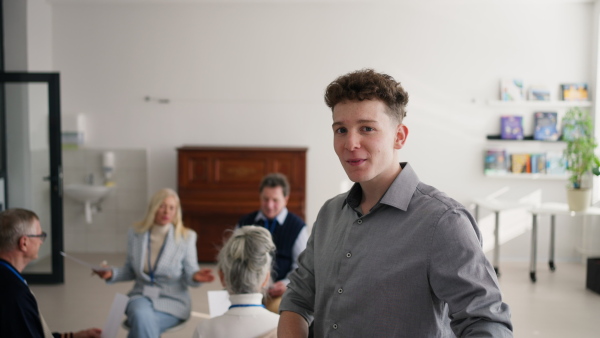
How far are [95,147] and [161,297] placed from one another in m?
4.36

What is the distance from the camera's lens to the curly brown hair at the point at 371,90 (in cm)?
147

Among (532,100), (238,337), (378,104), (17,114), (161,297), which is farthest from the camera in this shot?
(532,100)

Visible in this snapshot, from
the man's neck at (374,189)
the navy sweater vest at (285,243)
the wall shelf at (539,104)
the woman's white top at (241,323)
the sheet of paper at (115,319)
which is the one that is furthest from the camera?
the wall shelf at (539,104)

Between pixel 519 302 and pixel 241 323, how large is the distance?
3840 millimetres

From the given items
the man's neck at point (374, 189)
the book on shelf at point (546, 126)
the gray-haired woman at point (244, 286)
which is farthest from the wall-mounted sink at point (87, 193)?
the man's neck at point (374, 189)

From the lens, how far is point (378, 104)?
1.48 meters

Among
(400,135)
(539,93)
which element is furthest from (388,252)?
(539,93)

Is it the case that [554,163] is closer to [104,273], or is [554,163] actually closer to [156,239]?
[156,239]

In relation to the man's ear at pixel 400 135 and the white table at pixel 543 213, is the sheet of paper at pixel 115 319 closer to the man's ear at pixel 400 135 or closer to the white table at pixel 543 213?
the man's ear at pixel 400 135

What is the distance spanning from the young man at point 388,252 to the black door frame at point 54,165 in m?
4.84

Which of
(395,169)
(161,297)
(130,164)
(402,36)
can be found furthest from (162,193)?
(402,36)

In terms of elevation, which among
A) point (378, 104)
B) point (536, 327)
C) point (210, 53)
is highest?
point (210, 53)

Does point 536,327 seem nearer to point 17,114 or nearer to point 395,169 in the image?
point 395,169

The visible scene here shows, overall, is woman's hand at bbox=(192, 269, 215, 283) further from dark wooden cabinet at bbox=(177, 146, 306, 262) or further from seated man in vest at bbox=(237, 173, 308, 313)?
dark wooden cabinet at bbox=(177, 146, 306, 262)
